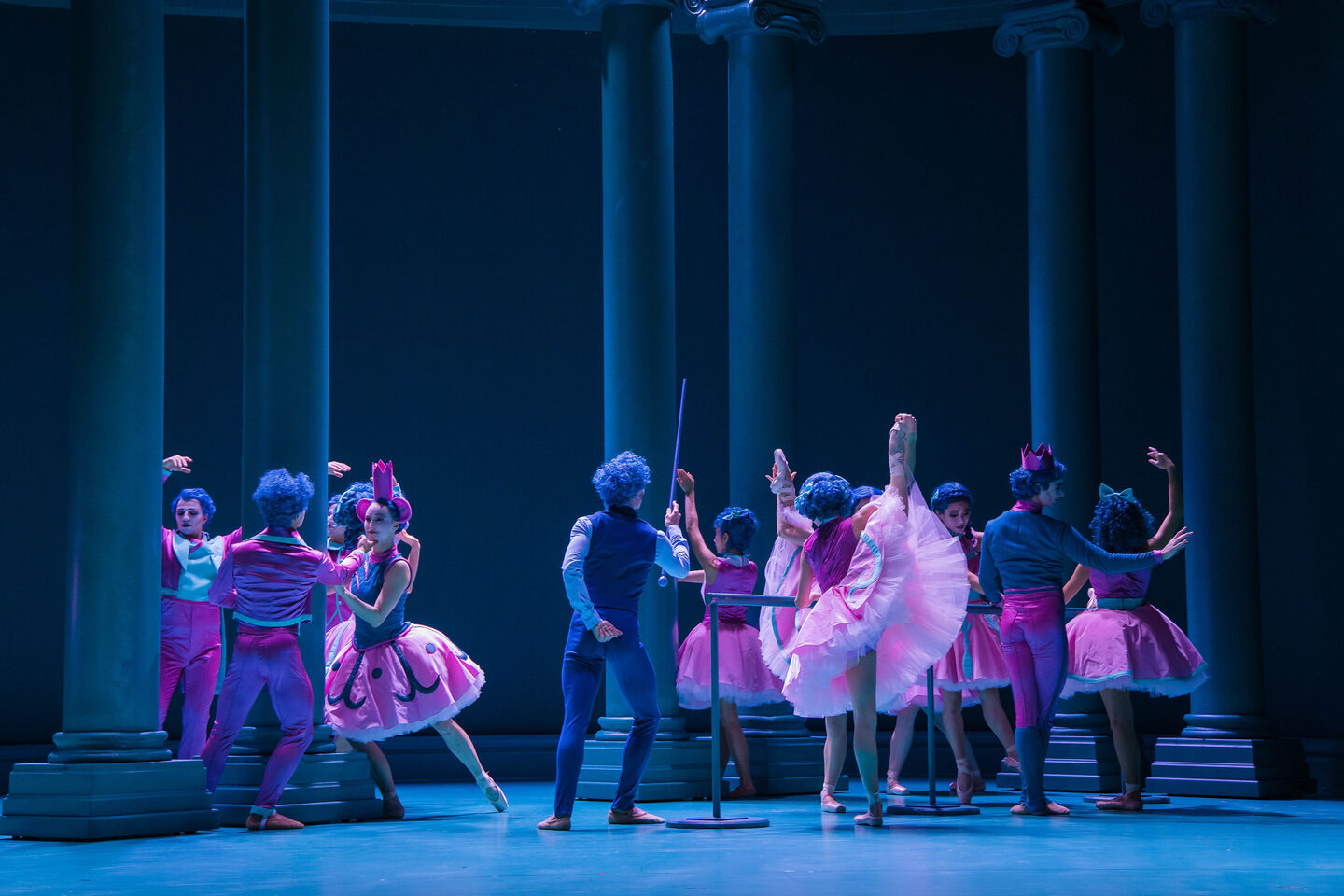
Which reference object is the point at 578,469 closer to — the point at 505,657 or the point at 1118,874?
the point at 505,657

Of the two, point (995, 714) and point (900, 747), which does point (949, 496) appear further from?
point (900, 747)

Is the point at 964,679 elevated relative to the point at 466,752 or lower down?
elevated

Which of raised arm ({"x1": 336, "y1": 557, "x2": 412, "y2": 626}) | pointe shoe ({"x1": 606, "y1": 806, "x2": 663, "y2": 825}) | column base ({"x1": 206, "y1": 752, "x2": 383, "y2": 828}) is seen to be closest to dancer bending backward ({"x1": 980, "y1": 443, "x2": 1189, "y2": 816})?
pointe shoe ({"x1": 606, "y1": 806, "x2": 663, "y2": 825})

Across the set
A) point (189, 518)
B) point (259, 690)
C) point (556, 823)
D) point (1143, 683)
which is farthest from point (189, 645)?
point (1143, 683)

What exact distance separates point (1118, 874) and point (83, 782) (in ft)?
14.5

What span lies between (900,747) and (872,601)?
2.27m

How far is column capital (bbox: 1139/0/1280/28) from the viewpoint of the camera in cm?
989

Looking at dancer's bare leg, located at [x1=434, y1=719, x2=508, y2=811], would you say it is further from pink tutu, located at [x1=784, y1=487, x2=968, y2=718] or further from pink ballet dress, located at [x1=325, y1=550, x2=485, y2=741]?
pink tutu, located at [x1=784, y1=487, x2=968, y2=718]

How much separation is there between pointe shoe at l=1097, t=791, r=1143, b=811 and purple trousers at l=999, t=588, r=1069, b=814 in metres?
0.51

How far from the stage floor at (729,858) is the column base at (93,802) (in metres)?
0.13

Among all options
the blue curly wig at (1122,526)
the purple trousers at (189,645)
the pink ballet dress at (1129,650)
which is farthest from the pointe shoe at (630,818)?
the blue curly wig at (1122,526)

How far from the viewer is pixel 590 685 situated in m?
7.20

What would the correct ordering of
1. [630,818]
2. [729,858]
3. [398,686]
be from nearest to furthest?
[729,858]
[630,818]
[398,686]

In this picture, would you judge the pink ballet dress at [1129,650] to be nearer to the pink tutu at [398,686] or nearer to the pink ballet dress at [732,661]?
the pink ballet dress at [732,661]
